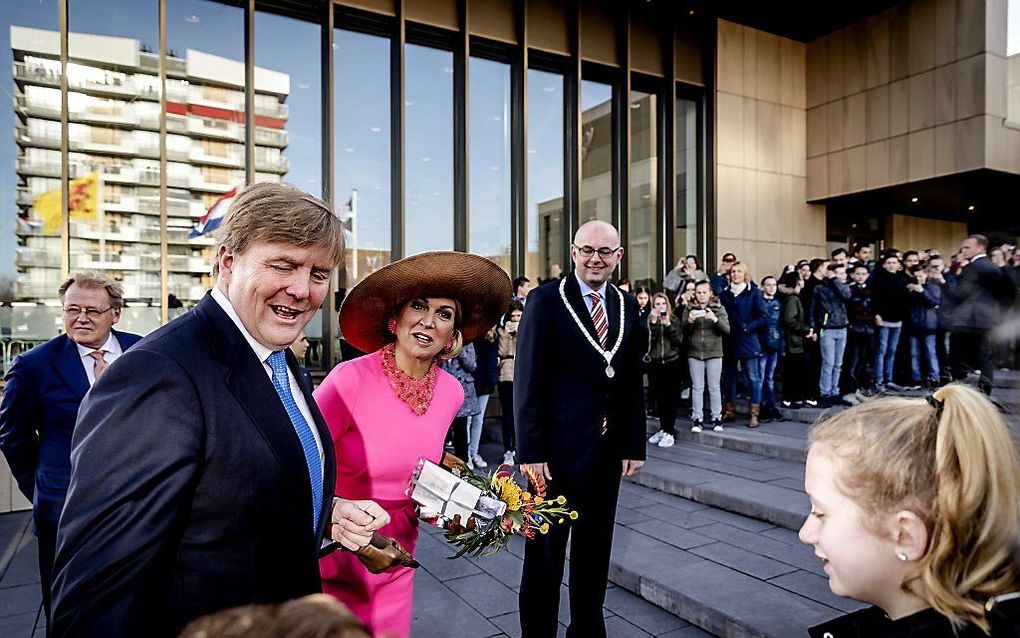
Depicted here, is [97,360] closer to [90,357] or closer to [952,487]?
[90,357]

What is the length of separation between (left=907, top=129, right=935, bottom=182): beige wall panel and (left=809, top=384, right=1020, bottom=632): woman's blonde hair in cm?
1262

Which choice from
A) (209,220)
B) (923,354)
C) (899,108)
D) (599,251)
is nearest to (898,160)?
(899,108)

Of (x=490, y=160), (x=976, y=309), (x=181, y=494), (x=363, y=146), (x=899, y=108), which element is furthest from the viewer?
(x=899, y=108)

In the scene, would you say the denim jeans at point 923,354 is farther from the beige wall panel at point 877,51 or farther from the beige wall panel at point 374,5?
the beige wall panel at point 374,5

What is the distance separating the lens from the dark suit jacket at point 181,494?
1.05 metres

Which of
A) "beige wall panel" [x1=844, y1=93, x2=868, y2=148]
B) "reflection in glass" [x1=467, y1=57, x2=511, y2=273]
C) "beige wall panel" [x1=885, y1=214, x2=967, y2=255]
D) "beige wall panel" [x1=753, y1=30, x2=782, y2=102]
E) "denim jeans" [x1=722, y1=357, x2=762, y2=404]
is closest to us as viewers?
"denim jeans" [x1=722, y1=357, x2=762, y2=404]

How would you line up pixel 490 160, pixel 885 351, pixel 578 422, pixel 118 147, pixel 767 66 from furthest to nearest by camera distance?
pixel 767 66, pixel 490 160, pixel 885 351, pixel 118 147, pixel 578 422

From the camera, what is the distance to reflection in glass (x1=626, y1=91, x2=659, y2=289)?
11633mm

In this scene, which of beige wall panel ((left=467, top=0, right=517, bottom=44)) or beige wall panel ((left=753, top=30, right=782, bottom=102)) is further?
beige wall panel ((left=753, top=30, right=782, bottom=102))

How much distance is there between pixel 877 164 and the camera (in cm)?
1221

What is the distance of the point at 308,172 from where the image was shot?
9242 millimetres

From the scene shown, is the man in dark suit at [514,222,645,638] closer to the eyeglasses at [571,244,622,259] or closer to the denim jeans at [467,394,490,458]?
the eyeglasses at [571,244,622,259]

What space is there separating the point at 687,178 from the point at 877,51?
4.50 meters

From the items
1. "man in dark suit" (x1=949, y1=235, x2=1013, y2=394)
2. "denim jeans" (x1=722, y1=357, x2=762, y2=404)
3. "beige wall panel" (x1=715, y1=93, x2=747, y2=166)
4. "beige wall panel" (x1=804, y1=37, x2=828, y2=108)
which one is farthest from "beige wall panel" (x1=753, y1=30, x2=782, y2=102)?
"denim jeans" (x1=722, y1=357, x2=762, y2=404)
